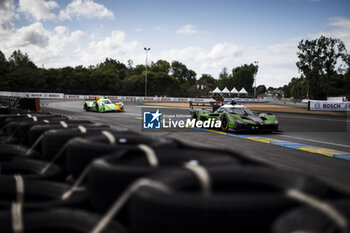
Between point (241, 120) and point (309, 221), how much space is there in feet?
36.5

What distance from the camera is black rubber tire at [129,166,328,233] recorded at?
54.2 inches

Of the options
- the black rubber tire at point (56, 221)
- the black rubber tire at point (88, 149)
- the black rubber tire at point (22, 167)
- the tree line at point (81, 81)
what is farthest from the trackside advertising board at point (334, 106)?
the tree line at point (81, 81)

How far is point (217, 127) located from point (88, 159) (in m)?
11.1

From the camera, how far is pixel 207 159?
214 centimetres

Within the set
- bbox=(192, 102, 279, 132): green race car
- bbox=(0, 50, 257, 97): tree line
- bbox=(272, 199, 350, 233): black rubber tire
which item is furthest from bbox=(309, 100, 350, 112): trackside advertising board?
bbox=(0, 50, 257, 97): tree line

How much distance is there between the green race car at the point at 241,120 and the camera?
12172 millimetres

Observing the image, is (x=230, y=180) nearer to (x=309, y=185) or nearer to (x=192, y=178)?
(x=192, y=178)

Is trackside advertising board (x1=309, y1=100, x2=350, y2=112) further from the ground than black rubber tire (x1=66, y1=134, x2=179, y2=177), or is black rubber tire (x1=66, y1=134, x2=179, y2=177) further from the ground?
black rubber tire (x1=66, y1=134, x2=179, y2=177)

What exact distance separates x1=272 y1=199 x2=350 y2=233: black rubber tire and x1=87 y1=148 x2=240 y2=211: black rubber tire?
634mm

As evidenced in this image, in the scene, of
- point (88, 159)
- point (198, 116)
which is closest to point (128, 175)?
point (88, 159)

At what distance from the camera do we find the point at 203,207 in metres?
1.37

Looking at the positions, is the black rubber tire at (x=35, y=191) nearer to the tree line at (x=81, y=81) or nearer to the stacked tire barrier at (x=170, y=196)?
the stacked tire barrier at (x=170, y=196)

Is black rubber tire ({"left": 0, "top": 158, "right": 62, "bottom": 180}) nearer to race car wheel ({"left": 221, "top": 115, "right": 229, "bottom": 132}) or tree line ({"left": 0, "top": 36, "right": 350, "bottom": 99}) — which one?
race car wheel ({"left": 221, "top": 115, "right": 229, "bottom": 132})

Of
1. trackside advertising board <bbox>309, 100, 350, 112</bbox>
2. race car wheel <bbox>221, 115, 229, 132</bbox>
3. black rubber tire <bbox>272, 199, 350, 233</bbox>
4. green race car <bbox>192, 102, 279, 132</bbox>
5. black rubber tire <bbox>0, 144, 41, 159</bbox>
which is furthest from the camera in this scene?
trackside advertising board <bbox>309, 100, 350, 112</bbox>
